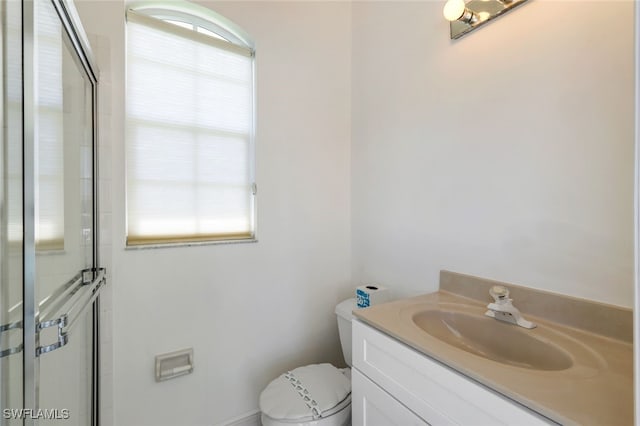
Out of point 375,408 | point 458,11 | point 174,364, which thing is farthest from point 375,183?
point 174,364

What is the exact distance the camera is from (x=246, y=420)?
158 centimetres

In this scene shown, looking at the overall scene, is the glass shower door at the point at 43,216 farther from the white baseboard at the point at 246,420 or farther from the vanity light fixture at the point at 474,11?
the vanity light fixture at the point at 474,11

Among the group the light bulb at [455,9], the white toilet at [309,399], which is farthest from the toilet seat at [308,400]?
the light bulb at [455,9]

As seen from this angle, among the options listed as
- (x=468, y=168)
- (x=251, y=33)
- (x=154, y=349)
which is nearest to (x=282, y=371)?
(x=154, y=349)

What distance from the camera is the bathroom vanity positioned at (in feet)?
1.97

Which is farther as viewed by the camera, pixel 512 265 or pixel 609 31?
pixel 512 265

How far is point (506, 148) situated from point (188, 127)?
4.82ft

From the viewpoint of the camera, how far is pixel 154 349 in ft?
4.47

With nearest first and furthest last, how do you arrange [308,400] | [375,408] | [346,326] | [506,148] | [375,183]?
[375,408] → [506,148] → [308,400] → [346,326] → [375,183]

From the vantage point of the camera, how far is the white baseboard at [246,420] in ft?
5.06

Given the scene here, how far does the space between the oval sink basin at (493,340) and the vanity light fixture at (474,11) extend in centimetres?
117

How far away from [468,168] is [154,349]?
1662mm

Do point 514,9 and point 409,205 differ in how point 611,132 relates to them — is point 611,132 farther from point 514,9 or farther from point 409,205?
point 409,205

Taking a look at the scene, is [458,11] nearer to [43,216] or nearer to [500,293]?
[500,293]
